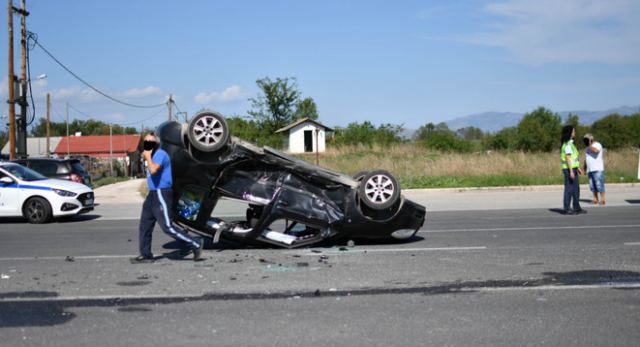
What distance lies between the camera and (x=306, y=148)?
60.5 meters

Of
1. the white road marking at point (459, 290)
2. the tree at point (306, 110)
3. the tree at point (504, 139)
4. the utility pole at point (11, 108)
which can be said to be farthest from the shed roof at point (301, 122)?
the white road marking at point (459, 290)

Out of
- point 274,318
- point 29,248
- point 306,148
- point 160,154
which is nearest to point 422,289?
point 274,318

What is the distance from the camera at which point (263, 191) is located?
8.52 meters

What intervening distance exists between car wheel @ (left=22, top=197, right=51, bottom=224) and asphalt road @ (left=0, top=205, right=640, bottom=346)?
13.5 feet

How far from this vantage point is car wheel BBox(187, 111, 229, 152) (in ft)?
27.1

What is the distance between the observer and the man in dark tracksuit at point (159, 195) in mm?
7848

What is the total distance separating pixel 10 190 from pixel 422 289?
11.0 meters

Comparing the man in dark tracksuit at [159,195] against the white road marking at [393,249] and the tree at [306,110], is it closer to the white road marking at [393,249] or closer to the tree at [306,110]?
the white road marking at [393,249]

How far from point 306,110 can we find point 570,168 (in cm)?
6343

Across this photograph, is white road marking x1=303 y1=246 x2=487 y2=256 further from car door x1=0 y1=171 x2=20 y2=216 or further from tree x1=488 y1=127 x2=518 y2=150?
tree x1=488 y1=127 x2=518 y2=150

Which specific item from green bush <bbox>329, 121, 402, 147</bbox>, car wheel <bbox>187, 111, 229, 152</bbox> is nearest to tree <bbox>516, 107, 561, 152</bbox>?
green bush <bbox>329, 121, 402, 147</bbox>

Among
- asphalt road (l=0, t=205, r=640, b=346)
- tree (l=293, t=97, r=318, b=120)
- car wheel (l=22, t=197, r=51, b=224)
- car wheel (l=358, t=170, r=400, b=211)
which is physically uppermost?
tree (l=293, t=97, r=318, b=120)

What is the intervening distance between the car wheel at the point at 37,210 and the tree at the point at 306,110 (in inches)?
2349

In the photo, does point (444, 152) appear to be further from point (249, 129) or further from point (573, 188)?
point (249, 129)
